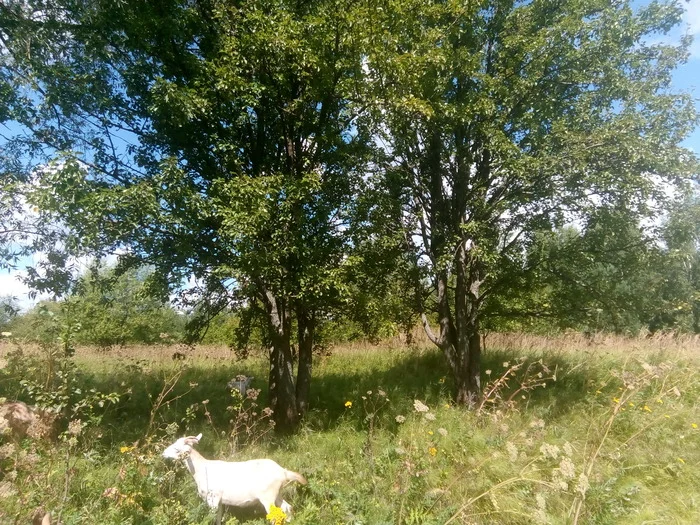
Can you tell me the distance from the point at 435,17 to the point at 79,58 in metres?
4.93

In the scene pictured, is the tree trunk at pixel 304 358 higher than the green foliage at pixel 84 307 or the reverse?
the reverse

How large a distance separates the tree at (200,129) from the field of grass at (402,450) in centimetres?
A: 153

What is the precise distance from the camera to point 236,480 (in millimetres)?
3705

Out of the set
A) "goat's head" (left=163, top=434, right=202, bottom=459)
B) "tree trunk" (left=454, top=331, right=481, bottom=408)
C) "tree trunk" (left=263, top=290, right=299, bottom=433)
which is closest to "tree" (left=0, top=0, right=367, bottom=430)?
"tree trunk" (left=263, top=290, right=299, bottom=433)

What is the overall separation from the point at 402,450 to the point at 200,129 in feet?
16.8

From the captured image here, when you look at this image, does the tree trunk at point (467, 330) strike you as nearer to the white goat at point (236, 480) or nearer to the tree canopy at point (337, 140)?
the tree canopy at point (337, 140)

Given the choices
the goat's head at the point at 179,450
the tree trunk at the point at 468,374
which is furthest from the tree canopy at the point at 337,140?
the goat's head at the point at 179,450

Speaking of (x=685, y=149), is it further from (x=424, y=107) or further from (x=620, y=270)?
(x=424, y=107)

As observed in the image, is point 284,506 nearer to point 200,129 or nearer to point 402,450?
point 402,450

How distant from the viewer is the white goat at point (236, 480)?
3.65 meters

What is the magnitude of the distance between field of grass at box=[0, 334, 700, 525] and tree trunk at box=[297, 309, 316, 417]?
0.30 m

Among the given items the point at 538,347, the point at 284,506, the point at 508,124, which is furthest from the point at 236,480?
the point at 538,347

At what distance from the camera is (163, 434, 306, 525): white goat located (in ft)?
12.0

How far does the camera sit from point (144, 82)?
5.55m
